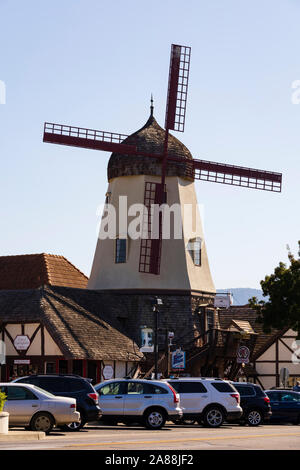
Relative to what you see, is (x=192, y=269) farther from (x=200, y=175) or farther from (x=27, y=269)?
(x=27, y=269)

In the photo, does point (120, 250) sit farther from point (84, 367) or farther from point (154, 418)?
point (154, 418)

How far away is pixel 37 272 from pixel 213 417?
93.6ft

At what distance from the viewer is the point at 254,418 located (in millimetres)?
37094

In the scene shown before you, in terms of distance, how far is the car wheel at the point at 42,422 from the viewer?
1141 inches

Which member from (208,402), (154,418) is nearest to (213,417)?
(208,402)

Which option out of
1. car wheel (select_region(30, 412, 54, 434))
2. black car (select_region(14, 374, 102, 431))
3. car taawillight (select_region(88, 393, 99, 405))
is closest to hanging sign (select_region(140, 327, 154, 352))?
black car (select_region(14, 374, 102, 431))

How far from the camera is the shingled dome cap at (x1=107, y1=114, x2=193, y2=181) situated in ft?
182

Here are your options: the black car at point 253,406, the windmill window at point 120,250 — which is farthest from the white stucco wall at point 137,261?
the black car at point 253,406

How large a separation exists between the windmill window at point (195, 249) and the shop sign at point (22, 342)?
1289 cm

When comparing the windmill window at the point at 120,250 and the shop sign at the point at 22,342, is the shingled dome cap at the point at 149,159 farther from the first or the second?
the shop sign at the point at 22,342

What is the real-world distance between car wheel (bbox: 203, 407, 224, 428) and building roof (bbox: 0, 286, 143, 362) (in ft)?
41.2

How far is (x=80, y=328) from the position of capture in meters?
48.9

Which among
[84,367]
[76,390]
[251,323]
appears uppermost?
[251,323]
